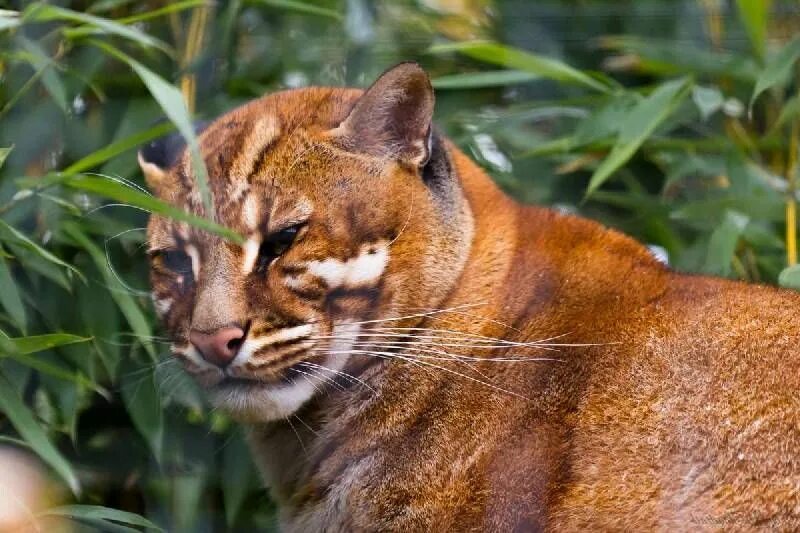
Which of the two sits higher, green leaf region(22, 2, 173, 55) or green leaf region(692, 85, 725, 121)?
green leaf region(22, 2, 173, 55)

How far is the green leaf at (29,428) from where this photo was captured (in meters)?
2.73

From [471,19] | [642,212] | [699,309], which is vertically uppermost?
[699,309]

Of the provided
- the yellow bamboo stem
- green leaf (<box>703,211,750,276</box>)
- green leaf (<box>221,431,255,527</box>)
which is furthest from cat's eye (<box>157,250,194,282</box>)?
the yellow bamboo stem

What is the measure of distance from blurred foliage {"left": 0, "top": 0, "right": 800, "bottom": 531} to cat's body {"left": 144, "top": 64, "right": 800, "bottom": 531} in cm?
35

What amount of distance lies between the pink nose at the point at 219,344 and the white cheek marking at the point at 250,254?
0.47 feet

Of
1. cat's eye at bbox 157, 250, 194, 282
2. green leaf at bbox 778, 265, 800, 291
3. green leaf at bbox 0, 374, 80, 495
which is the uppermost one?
cat's eye at bbox 157, 250, 194, 282

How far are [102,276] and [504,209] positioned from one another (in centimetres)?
107

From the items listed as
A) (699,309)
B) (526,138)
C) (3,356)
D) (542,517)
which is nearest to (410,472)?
(542,517)

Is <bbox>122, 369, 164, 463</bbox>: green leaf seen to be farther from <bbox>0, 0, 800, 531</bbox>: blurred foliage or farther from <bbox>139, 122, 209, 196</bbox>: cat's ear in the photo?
<bbox>139, 122, 209, 196</bbox>: cat's ear

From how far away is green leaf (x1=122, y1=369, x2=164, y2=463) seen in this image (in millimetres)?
3285

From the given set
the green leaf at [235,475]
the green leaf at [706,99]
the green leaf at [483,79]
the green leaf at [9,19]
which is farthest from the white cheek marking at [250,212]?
the green leaf at [706,99]

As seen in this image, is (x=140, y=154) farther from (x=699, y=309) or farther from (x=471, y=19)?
(x=471, y=19)

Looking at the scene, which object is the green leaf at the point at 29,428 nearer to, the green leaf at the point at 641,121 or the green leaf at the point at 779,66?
the green leaf at the point at 641,121

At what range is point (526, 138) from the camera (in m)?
4.18
